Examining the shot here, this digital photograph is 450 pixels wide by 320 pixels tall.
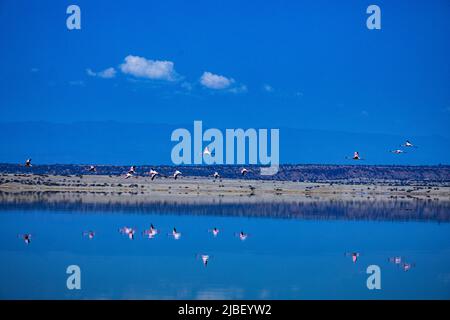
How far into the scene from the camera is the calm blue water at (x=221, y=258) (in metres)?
15.6

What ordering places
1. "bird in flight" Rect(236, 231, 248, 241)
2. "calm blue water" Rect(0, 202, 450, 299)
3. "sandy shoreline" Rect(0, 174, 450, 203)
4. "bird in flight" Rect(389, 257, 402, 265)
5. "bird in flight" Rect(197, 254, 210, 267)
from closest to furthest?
"calm blue water" Rect(0, 202, 450, 299)
"bird in flight" Rect(197, 254, 210, 267)
"bird in flight" Rect(389, 257, 402, 265)
"bird in flight" Rect(236, 231, 248, 241)
"sandy shoreline" Rect(0, 174, 450, 203)

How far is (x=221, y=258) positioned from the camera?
19812 millimetres

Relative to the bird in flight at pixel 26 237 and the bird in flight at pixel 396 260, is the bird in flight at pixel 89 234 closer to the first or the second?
the bird in flight at pixel 26 237

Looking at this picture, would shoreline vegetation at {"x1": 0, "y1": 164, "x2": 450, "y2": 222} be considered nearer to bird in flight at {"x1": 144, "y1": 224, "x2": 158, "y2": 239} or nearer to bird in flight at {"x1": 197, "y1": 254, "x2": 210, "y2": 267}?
bird in flight at {"x1": 144, "y1": 224, "x2": 158, "y2": 239}

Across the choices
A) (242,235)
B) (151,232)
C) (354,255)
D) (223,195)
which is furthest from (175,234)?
(223,195)

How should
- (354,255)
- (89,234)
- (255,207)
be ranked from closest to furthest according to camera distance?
(354,255), (89,234), (255,207)

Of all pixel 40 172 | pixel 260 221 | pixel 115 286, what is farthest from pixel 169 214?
pixel 40 172

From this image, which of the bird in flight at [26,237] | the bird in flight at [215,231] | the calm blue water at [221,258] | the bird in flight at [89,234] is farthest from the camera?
the bird in flight at [215,231]

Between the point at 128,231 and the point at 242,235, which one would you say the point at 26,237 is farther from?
the point at 242,235

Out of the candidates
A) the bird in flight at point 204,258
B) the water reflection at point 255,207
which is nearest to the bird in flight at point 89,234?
the bird in flight at point 204,258

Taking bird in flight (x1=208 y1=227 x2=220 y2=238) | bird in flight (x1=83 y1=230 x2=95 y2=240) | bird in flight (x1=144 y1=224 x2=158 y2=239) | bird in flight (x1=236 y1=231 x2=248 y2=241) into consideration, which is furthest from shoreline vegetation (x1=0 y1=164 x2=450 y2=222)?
bird in flight (x1=83 y1=230 x2=95 y2=240)

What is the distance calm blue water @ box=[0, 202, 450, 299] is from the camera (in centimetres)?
1563

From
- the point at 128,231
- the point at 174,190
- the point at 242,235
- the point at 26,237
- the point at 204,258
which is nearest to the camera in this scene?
the point at 204,258
